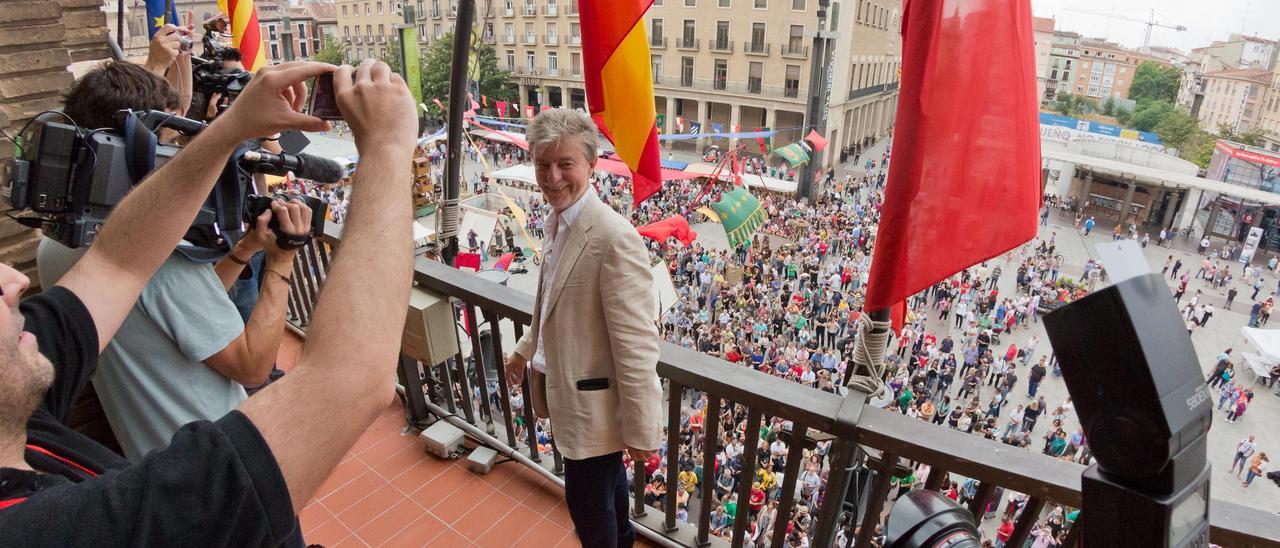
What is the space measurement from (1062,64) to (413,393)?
242 ft

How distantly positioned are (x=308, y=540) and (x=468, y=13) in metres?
2.09

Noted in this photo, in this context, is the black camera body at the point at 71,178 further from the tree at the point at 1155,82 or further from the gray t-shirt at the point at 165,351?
the tree at the point at 1155,82

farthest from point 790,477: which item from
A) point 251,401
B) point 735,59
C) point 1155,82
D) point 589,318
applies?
point 1155,82

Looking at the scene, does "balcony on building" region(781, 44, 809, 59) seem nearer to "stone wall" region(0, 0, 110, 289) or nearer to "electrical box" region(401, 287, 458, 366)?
"electrical box" region(401, 287, 458, 366)

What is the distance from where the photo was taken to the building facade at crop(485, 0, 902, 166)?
28.1 metres

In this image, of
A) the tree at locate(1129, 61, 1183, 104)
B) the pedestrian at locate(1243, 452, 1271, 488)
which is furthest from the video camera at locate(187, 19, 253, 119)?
the tree at locate(1129, 61, 1183, 104)

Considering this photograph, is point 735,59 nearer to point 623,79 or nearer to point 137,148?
point 623,79

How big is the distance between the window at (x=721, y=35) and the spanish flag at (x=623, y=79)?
29263mm

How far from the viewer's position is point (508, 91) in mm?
35750

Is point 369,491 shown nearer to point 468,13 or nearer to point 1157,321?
point 468,13

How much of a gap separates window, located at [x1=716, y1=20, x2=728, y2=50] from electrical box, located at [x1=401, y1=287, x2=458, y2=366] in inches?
1159

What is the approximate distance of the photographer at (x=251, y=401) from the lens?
54cm

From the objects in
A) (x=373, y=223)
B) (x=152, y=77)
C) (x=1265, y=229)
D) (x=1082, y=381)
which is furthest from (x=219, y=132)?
(x=1265, y=229)

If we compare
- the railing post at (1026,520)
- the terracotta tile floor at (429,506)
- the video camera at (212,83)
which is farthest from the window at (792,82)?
the railing post at (1026,520)
